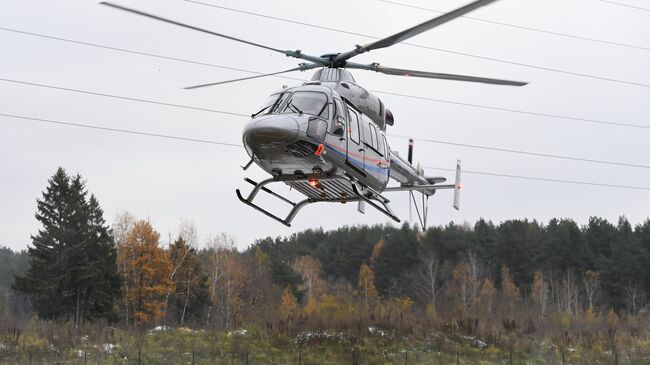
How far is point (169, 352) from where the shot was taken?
28516 millimetres

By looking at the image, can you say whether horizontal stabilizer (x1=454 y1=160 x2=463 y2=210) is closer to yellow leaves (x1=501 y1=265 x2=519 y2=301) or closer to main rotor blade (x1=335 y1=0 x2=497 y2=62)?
main rotor blade (x1=335 y1=0 x2=497 y2=62)

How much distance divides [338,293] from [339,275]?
10.6m

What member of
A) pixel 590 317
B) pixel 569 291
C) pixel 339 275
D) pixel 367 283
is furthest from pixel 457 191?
pixel 339 275

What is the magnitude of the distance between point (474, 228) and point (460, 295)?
10985 mm

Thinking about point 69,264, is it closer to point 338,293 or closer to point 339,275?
point 338,293

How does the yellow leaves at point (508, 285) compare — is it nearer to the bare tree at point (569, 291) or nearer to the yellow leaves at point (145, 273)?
the bare tree at point (569, 291)

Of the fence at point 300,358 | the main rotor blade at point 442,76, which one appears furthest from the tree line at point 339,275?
the main rotor blade at point 442,76

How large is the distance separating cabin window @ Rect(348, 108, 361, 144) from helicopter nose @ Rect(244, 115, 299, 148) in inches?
68.8

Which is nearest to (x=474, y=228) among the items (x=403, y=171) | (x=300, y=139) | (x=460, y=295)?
(x=460, y=295)

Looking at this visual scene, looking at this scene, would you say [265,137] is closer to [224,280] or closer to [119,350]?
[119,350]

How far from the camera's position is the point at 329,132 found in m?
15.2

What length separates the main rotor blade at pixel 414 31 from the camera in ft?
43.1

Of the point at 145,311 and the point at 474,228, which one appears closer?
the point at 145,311

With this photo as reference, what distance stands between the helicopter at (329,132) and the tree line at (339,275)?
1767cm
